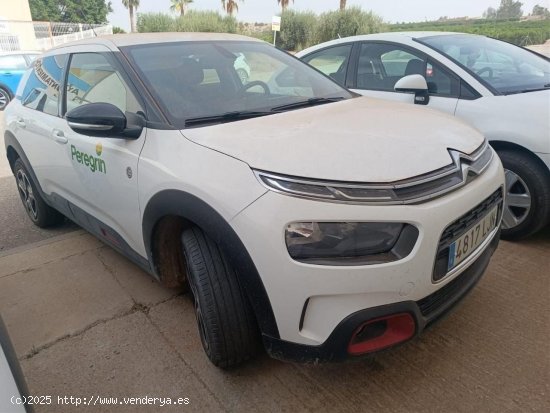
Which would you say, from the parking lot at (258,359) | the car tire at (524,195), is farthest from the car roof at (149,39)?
the car tire at (524,195)

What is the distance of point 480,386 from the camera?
194 centimetres

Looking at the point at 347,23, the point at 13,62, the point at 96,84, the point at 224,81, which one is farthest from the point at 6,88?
the point at 347,23

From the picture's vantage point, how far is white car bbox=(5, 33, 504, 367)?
156 centimetres

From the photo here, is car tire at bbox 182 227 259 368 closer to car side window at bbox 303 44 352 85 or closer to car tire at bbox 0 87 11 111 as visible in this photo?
car side window at bbox 303 44 352 85

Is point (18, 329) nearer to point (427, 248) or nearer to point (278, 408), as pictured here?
point (278, 408)

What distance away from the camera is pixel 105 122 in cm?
212

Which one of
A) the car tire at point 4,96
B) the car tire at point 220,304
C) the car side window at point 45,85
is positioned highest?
the car side window at point 45,85

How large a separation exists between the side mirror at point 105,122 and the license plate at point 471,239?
156 cm

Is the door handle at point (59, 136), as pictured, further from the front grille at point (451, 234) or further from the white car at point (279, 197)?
the front grille at point (451, 234)

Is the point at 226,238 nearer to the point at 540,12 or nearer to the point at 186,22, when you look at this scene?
the point at 186,22

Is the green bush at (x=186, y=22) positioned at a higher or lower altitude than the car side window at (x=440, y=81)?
lower

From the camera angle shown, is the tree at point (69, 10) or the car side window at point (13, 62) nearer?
the car side window at point (13, 62)

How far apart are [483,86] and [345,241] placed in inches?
97.8

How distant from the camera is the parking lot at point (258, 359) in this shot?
1924 mm
